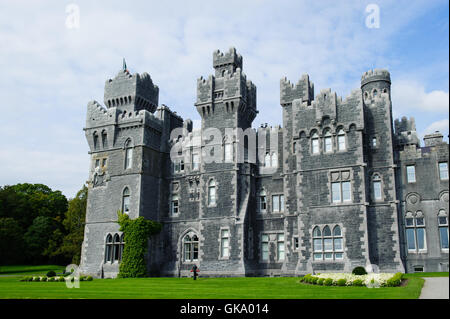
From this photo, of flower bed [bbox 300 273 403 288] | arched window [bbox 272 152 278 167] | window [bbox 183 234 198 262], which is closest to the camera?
flower bed [bbox 300 273 403 288]

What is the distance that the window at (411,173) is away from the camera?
109 ft

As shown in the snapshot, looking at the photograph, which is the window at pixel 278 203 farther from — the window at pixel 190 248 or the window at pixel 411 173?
the window at pixel 411 173

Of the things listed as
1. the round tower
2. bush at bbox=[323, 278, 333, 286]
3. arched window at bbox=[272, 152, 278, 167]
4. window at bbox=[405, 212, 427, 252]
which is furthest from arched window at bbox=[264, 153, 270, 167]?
bush at bbox=[323, 278, 333, 286]

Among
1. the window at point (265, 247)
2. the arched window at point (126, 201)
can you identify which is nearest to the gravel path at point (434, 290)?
the window at point (265, 247)

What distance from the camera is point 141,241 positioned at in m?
39.2

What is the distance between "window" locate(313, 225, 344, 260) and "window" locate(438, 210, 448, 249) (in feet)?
22.8

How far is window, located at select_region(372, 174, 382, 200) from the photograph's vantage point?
3312cm

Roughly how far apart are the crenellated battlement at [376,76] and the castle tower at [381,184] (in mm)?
9416

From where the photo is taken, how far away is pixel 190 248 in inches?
1614

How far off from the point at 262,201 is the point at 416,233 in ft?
43.1

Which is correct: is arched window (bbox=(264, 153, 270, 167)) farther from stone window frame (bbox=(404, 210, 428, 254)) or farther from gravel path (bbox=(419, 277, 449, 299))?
gravel path (bbox=(419, 277, 449, 299))

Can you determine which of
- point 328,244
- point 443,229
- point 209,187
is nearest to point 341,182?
point 328,244
